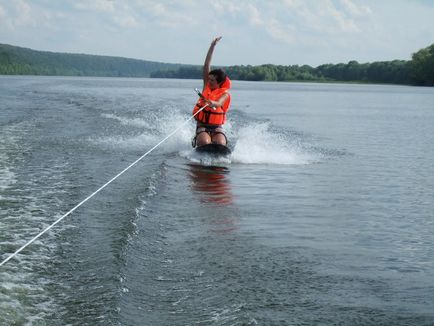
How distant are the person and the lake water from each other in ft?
1.55

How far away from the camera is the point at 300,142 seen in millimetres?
17797

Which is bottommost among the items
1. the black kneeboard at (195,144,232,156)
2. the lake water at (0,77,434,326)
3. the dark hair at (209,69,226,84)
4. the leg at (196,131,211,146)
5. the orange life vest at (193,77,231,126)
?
→ the lake water at (0,77,434,326)

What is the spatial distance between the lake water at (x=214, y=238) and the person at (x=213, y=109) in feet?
1.55

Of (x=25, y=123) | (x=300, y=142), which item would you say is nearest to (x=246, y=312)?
(x=300, y=142)

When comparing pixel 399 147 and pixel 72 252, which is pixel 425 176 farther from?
pixel 72 252

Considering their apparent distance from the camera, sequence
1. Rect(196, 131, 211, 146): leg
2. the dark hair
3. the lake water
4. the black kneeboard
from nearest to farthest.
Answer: the lake water → the black kneeboard → Rect(196, 131, 211, 146): leg → the dark hair

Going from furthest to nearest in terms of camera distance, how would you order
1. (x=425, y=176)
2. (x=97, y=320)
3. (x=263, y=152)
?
(x=263, y=152) → (x=425, y=176) → (x=97, y=320)

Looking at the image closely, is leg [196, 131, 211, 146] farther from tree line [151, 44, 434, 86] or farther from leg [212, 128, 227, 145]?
tree line [151, 44, 434, 86]

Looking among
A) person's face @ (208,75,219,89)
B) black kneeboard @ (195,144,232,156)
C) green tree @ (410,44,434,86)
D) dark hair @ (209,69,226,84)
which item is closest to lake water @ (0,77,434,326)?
black kneeboard @ (195,144,232,156)

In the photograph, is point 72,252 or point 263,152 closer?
point 72,252

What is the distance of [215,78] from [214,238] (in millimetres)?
6862

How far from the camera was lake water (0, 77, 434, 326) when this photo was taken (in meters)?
4.86

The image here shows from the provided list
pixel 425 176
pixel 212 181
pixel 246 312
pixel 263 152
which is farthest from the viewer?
pixel 263 152

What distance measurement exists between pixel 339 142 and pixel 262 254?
12.5m
